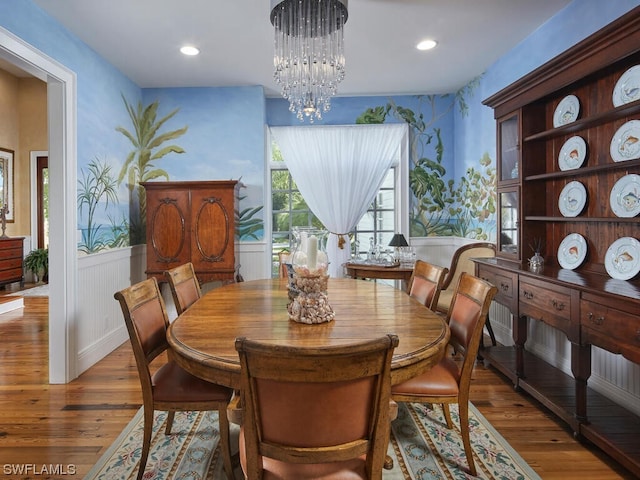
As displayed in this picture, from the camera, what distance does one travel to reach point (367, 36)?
3.03 m

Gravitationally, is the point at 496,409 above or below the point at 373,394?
below

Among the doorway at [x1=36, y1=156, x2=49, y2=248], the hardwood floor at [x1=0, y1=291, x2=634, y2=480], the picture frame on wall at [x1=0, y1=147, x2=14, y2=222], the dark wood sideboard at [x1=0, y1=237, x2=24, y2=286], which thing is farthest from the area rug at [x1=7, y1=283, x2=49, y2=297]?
the hardwood floor at [x1=0, y1=291, x2=634, y2=480]

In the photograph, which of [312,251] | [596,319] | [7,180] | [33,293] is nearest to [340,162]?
[312,251]

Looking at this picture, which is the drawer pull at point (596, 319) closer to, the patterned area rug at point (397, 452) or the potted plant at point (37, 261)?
the patterned area rug at point (397, 452)

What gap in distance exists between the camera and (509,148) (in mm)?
2932

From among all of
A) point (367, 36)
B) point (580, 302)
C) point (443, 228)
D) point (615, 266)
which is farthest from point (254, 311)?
point (443, 228)

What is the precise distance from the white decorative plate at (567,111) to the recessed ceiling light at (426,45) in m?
1.14

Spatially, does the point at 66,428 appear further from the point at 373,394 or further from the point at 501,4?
the point at 501,4

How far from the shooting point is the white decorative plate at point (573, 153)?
2.43 meters

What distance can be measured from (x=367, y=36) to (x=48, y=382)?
11.7 ft

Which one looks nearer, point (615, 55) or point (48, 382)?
point (615, 55)

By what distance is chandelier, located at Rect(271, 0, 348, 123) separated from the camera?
2.36 meters

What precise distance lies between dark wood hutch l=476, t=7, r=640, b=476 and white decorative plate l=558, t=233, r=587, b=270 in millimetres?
38

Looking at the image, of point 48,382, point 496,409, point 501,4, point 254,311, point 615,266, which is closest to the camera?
point 254,311
